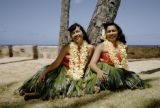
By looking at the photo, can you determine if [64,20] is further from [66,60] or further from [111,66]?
[111,66]

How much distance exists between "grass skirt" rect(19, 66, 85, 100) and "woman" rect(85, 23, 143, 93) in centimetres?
21

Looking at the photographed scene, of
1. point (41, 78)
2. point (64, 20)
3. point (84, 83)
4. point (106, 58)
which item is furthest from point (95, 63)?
point (64, 20)

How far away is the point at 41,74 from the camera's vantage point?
5000 mm

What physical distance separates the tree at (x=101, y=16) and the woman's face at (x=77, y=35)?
1.17 metres

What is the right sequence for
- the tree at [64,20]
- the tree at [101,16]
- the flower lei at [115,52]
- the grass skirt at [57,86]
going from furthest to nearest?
the tree at [64,20] → the tree at [101,16] → the flower lei at [115,52] → the grass skirt at [57,86]

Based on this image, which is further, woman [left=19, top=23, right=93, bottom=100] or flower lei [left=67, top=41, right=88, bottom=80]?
flower lei [left=67, top=41, right=88, bottom=80]

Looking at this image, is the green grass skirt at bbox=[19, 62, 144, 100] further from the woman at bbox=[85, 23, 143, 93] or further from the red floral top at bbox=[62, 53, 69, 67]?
the red floral top at bbox=[62, 53, 69, 67]

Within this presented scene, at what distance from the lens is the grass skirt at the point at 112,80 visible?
186 inches

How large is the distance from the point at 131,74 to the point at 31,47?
9.97m

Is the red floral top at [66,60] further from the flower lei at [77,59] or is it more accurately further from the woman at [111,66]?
the woman at [111,66]

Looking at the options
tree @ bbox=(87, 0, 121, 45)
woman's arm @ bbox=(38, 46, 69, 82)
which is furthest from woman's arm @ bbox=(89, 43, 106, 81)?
tree @ bbox=(87, 0, 121, 45)

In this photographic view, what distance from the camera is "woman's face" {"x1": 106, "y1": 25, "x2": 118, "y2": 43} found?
16.6ft

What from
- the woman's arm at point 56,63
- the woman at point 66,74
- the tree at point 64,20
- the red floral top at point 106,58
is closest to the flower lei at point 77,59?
the woman at point 66,74

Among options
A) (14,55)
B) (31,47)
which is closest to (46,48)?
(31,47)
